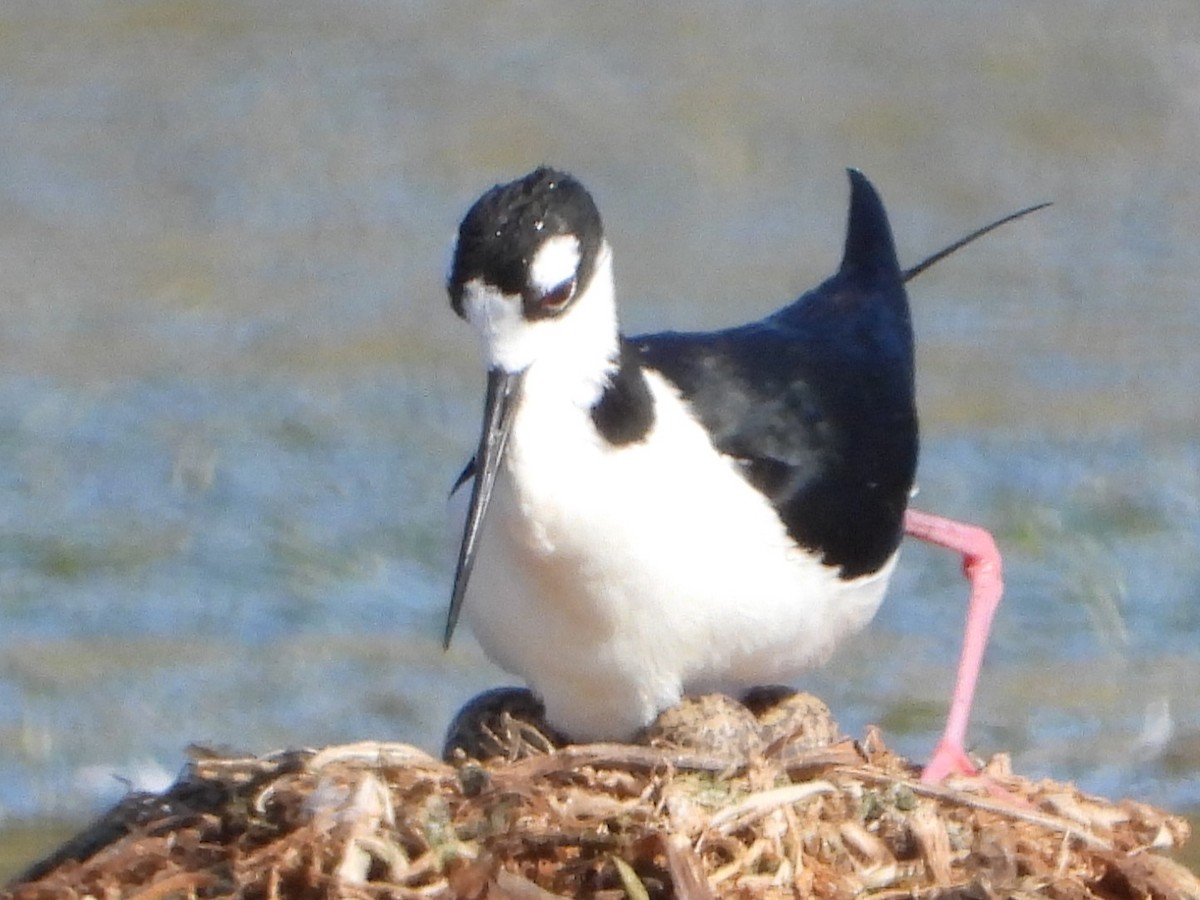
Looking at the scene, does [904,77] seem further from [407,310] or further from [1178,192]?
[407,310]

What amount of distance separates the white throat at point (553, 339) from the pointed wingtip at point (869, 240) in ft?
6.87

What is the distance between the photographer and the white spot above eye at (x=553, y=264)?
22.6 ft

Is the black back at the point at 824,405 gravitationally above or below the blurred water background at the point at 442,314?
below

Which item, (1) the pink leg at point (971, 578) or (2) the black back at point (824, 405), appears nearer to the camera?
(2) the black back at point (824, 405)

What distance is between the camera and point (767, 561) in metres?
7.40

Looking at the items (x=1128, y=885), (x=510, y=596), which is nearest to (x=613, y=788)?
(x=510, y=596)

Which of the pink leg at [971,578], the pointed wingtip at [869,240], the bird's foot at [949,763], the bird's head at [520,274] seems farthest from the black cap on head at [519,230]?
the pointed wingtip at [869,240]

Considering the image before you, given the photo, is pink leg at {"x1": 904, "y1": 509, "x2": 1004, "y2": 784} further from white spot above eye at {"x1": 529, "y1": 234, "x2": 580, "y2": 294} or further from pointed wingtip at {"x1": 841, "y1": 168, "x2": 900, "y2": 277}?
white spot above eye at {"x1": 529, "y1": 234, "x2": 580, "y2": 294}

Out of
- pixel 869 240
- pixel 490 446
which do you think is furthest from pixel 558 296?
pixel 869 240

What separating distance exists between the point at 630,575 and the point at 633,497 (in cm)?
19

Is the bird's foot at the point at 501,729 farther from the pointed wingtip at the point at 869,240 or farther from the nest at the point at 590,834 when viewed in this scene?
the pointed wingtip at the point at 869,240

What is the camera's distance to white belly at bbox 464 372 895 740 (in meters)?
6.97

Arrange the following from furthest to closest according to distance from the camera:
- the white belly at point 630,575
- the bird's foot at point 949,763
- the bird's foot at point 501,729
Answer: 1. the bird's foot at point 949,763
2. the bird's foot at point 501,729
3. the white belly at point 630,575

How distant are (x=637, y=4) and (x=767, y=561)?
10.9 meters
